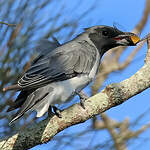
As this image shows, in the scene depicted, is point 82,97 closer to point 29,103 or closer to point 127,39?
point 29,103

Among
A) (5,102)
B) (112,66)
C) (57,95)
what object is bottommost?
(112,66)

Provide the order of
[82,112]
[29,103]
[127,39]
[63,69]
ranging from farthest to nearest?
[127,39] < [63,69] < [29,103] < [82,112]

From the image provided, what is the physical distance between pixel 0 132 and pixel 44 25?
780 millimetres

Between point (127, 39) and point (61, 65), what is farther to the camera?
point (127, 39)

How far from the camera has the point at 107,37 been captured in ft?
10.5

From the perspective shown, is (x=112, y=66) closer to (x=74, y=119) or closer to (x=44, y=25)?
(x=44, y=25)

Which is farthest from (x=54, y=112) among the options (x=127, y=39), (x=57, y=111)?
(x=127, y=39)

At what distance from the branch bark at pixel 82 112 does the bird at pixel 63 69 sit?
0.20 ft

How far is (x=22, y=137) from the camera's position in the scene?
7.14 ft

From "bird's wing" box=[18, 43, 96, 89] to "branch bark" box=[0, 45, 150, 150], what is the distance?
31 cm

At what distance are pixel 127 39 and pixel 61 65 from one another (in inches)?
21.9

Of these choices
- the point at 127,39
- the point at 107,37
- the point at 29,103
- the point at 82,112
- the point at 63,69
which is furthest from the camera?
the point at 107,37

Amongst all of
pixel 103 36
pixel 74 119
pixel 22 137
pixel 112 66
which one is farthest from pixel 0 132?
pixel 112 66

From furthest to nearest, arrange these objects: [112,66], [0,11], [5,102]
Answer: [112,66] < [0,11] < [5,102]
